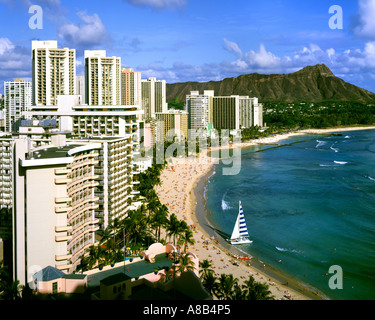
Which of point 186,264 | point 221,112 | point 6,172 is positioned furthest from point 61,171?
point 221,112

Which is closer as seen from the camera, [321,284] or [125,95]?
[321,284]

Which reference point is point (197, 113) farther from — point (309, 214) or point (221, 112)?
point (309, 214)

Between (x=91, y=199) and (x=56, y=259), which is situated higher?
(x=91, y=199)

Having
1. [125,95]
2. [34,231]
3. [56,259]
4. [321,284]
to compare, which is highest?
[125,95]

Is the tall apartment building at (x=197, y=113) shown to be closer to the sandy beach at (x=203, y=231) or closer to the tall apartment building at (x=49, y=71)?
the sandy beach at (x=203, y=231)

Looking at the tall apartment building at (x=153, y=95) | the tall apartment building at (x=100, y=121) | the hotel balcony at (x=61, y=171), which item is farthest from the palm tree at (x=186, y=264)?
the tall apartment building at (x=153, y=95)

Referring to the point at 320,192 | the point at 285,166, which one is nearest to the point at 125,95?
the point at 285,166
